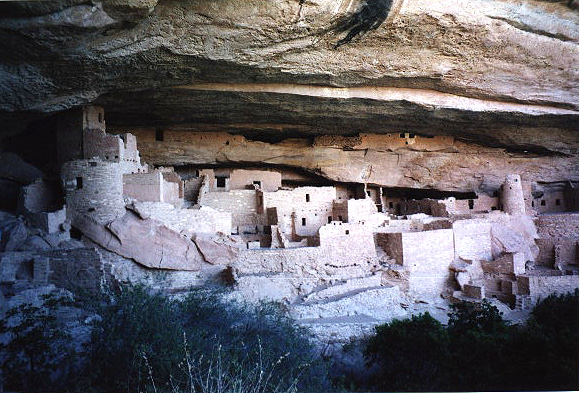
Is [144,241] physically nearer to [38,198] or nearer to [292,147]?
[38,198]

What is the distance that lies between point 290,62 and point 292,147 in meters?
6.21

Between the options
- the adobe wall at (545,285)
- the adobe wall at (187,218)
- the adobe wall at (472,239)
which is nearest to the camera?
the adobe wall at (187,218)

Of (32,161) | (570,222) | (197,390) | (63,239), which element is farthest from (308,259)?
(570,222)

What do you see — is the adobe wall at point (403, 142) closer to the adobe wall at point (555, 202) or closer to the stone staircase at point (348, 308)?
the adobe wall at point (555, 202)

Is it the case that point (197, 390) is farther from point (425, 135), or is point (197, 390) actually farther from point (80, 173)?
point (425, 135)

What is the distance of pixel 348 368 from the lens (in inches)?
327

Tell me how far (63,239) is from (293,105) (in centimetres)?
541

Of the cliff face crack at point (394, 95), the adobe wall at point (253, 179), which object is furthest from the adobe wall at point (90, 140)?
the adobe wall at point (253, 179)

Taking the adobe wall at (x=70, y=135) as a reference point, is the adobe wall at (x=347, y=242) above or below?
below

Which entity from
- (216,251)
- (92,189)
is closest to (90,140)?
(92,189)

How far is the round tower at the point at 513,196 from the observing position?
1429 centimetres

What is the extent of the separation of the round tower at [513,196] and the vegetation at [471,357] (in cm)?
623

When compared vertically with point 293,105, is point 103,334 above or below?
below

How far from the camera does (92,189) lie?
9.59 m
